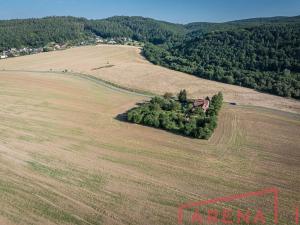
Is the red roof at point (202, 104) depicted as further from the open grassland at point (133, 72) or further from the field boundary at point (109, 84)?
the field boundary at point (109, 84)

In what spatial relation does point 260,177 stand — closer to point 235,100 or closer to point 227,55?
point 235,100

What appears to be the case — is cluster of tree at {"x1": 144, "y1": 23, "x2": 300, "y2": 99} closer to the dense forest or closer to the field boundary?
the dense forest

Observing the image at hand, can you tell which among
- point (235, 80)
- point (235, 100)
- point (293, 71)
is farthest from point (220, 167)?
point (293, 71)

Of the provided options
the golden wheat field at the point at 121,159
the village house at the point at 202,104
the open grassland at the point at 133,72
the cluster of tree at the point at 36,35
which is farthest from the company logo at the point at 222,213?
the cluster of tree at the point at 36,35

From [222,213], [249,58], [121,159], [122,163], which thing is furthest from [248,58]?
[222,213]

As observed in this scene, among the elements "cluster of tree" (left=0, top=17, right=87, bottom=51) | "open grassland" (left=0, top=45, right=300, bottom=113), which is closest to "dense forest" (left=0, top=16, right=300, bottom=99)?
A: "open grassland" (left=0, top=45, right=300, bottom=113)

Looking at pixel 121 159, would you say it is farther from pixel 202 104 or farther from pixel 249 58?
pixel 249 58
